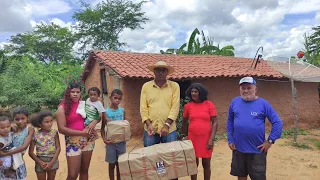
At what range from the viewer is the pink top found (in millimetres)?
3006

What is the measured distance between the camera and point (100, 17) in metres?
22.4

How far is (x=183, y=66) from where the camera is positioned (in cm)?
896

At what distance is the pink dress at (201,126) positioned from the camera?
343 cm

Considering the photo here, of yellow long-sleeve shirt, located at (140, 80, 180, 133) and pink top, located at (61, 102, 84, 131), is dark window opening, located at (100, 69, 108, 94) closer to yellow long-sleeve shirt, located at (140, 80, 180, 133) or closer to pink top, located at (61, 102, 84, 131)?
yellow long-sleeve shirt, located at (140, 80, 180, 133)

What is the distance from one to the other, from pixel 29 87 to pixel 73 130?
10996mm

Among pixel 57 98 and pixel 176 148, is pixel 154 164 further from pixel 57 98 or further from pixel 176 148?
pixel 57 98

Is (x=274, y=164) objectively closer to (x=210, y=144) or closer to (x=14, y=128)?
(x=210, y=144)

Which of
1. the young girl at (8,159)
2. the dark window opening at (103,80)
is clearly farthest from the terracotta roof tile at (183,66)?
the young girl at (8,159)

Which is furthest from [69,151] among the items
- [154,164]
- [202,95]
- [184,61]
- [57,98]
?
[57,98]

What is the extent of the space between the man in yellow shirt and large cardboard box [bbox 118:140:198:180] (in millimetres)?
401

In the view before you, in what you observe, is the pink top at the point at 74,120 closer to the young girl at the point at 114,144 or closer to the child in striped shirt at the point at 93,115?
the child in striped shirt at the point at 93,115

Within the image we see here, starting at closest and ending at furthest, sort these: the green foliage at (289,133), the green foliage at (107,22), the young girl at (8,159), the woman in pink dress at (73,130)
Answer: the young girl at (8,159), the woman in pink dress at (73,130), the green foliage at (289,133), the green foliage at (107,22)

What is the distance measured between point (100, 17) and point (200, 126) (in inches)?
817

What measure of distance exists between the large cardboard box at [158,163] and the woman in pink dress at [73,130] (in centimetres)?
52
